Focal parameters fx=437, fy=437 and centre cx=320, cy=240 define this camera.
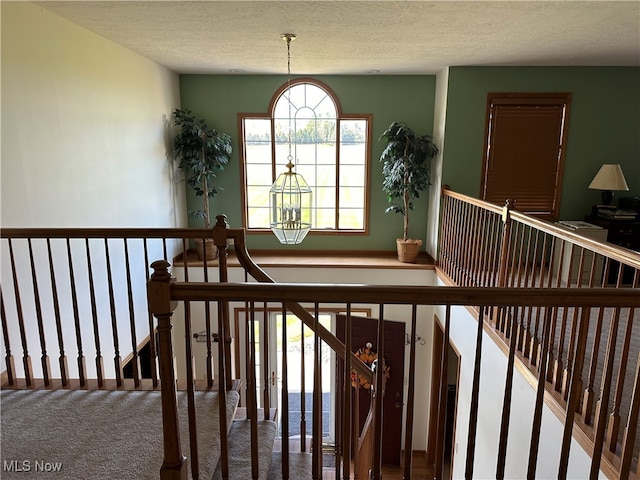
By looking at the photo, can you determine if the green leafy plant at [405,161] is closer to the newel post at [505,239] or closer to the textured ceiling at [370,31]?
the textured ceiling at [370,31]

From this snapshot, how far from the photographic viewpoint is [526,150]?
17.0 feet

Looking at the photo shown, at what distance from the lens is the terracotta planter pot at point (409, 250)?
217 inches

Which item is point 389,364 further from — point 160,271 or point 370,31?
point 160,271

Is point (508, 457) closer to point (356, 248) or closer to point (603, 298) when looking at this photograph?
point (603, 298)

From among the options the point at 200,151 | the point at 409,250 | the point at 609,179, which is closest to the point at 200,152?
the point at 200,151

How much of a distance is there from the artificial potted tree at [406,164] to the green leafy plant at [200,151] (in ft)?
6.51

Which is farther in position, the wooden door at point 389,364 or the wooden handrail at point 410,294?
the wooden door at point 389,364

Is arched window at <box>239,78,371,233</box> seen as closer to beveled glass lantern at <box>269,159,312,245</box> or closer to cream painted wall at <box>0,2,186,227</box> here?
beveled glass lantern at <box>269,159,312,245</box>

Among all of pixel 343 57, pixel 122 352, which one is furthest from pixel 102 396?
pixel 343 57

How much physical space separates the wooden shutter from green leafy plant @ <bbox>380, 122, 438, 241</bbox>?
2.34 feet

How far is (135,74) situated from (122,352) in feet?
9.04

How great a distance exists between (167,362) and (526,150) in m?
5.00

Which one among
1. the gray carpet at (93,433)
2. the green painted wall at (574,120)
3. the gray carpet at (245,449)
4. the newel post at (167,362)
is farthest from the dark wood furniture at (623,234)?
the newel post at (167,362)

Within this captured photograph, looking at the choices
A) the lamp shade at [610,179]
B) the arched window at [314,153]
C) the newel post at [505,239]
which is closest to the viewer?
the newel post at [505,239]
